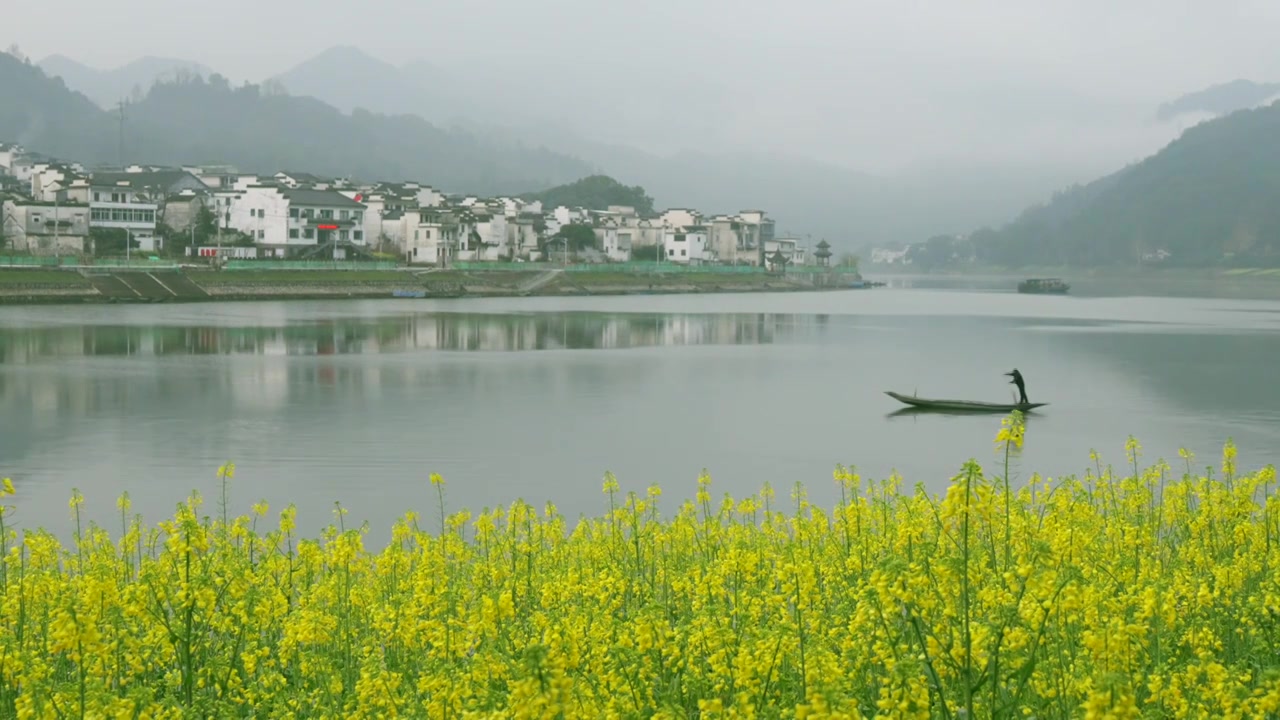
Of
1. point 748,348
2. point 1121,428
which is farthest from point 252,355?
point 1121,428

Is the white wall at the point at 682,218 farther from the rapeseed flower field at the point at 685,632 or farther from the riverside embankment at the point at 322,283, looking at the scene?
the rapeseed flower field at the point at 685,632

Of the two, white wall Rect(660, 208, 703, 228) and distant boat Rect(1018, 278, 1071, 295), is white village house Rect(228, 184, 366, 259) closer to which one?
white wall Rect(660, 208, 703, 228)

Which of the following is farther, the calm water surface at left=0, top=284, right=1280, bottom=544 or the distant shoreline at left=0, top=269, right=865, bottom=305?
the distant shoreline at left=0, top=269, right=865, bottom=305

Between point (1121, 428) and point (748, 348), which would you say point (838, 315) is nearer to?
point (748, 348)

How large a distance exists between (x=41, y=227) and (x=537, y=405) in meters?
59.0

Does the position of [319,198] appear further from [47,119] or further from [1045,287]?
[47,119]

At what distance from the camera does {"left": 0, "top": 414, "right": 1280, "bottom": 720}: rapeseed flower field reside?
4.32 m

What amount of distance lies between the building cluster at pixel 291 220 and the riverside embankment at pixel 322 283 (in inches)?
254

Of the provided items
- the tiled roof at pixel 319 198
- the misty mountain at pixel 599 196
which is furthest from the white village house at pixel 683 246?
the tiled roof at pixel 319 198

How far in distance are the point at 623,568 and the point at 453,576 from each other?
124cm

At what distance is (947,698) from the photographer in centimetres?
475

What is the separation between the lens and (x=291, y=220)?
86.8 metres

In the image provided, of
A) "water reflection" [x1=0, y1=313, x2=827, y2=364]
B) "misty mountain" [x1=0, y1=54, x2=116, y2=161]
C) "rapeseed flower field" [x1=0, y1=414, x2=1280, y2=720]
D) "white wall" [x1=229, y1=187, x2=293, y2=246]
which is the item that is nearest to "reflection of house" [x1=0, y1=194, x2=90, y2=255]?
"white wall" [x1=229, y1=187, x2=293, y2=246]

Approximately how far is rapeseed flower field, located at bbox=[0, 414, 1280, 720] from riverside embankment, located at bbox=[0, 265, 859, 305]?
61.8m
